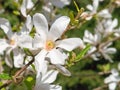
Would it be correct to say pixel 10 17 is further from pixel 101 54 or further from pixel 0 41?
pixel 0 41

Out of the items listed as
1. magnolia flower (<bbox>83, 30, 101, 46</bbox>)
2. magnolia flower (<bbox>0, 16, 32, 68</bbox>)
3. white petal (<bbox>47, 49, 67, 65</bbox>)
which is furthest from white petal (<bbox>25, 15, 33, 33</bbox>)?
magnolia flower (<bbox>83, 30, 101, 46</bbox>)

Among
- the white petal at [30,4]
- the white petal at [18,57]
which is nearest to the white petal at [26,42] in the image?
the white petal at [18,57]

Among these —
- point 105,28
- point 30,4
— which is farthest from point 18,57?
point 105,28

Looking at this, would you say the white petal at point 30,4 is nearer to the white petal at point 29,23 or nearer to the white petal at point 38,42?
the white petal at point 29,23

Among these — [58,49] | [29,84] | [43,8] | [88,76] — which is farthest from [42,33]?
[88,76]

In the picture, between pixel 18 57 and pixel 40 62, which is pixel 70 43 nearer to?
pixel 40 62

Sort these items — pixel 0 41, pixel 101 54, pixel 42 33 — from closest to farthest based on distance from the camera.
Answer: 1. pixel 42 33
2. pixel 0 41
3. pixel 101 54

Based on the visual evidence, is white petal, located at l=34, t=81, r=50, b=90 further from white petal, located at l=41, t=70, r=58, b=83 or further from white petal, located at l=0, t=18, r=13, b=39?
white petal, located at l=0, t=18, r=13, b=39
